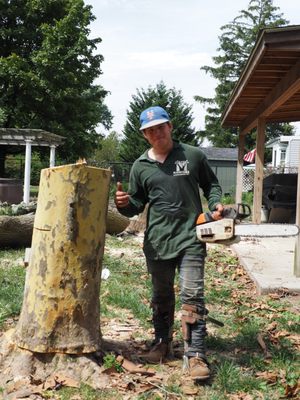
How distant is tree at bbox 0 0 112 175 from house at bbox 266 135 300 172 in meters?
11.5

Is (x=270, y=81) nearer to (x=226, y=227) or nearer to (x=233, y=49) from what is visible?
(x=226, y=227)

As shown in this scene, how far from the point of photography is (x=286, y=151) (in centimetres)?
3406

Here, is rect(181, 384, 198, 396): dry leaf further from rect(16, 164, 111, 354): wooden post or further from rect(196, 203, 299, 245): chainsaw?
rect(196, 203, 299, 245): chainsaw

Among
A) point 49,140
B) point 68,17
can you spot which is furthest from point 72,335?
point 68,17

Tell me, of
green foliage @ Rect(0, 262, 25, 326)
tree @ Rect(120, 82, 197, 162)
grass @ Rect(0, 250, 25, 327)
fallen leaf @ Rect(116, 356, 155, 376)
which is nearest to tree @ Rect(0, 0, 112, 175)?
tree @ Rect(120, 82, 197, 162)

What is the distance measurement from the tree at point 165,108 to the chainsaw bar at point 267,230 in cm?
3192

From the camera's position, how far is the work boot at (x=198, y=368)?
10.3 ft

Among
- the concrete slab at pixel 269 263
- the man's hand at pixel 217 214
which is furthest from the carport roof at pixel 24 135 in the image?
the man's hand at pixel 217 214

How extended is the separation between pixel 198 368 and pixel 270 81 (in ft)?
19.7

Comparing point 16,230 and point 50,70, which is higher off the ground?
point 50,70

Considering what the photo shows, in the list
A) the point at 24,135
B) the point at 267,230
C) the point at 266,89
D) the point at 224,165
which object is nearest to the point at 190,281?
the point at 267,230

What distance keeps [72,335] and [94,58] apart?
930 inches

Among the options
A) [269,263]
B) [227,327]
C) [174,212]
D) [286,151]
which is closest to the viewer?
[174,212]

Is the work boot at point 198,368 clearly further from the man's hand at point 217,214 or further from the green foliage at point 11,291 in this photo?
the green foliage at point 11,291
